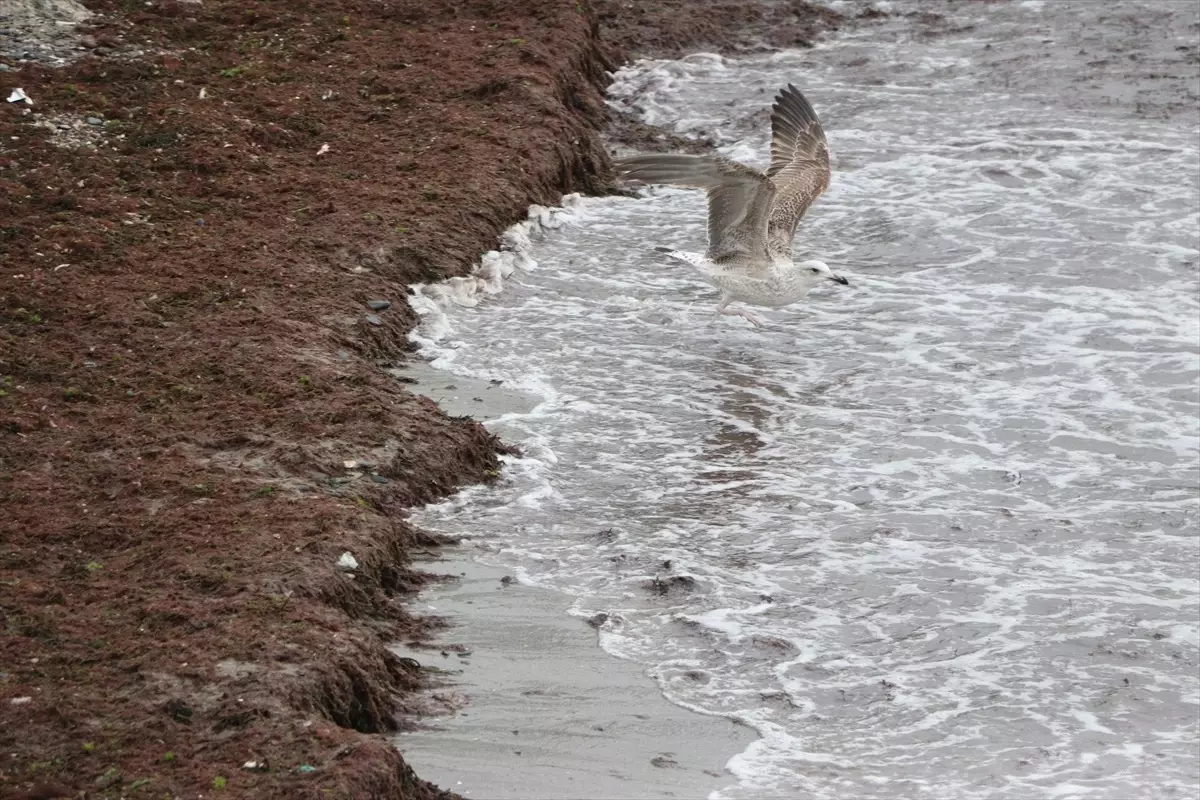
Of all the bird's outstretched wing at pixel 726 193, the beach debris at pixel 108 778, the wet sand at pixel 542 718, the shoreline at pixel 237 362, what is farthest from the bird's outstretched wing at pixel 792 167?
the beach debris at pixel 108 778

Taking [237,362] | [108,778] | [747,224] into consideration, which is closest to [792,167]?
[747,224]

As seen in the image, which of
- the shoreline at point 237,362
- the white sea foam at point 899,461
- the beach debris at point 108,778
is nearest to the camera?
the beach debris at point 108,778

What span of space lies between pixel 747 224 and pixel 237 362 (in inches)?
130

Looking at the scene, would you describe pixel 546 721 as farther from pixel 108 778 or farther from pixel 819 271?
pixel 819 271

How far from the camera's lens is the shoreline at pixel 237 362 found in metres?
3.95

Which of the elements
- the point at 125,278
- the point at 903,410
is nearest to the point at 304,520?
the point at 125,278

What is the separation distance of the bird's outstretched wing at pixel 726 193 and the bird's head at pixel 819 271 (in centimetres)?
25

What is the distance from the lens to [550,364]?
749 centimetres

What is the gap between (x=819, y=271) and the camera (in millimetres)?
8305

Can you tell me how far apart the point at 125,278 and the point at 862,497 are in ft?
11.2

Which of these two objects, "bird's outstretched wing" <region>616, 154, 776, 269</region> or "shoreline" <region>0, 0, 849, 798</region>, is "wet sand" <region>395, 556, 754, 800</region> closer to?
"shoreline" <region>0, 0, 849, 798</region>

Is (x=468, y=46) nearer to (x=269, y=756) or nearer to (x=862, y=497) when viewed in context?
(x=862, y=497)

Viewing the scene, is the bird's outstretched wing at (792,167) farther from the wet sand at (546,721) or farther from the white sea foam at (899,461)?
the wet sand at (546,721)

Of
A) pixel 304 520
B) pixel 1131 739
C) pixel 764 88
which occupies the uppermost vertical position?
pixel 764 88
